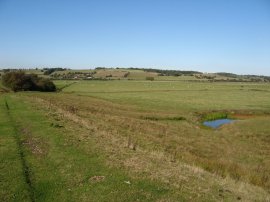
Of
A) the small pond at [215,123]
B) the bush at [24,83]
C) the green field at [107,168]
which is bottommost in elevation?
the small pond at [215,123]

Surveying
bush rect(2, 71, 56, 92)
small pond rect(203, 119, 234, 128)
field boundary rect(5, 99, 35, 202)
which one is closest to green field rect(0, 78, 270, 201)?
field boundary rect(5, 99, 35, 202)

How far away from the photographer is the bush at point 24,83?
9619 cm

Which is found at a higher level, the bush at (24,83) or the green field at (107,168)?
the green field at (107,168)

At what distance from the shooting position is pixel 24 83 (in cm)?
9750

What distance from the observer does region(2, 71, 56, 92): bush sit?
316ft

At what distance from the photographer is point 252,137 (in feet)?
123

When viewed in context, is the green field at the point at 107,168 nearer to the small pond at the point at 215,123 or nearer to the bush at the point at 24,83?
the small pond at the point at 215,123

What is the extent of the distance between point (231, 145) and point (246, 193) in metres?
18.9

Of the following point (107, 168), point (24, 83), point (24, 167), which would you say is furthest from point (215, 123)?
point (24, 83)

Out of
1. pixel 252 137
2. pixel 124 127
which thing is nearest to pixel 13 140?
pixel 124 127

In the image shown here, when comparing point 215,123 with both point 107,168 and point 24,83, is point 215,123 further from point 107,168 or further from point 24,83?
point 24,83

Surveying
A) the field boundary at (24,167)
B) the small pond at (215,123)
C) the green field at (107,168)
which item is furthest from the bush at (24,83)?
the field boundary at (24,167)

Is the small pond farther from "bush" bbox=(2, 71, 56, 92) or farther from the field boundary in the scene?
"bush" bbox=(2, 71, 56, 92)

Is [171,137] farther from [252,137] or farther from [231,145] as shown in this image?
[252,137]
